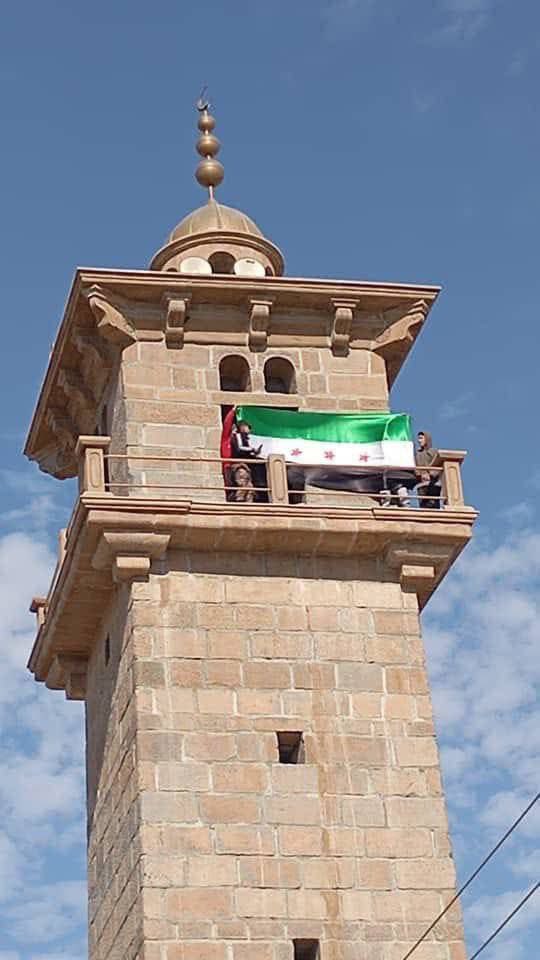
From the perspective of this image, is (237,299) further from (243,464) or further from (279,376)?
(243,464)

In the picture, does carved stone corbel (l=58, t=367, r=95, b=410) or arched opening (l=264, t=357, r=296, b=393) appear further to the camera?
carved stone corbel (l=58, t=367, r=95, b=410)

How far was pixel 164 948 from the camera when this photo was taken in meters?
27.3

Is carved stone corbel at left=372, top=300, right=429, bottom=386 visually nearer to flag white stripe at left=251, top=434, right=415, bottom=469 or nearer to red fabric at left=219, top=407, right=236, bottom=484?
flag white stripe at left=251, top=434, right=415, bottom=469

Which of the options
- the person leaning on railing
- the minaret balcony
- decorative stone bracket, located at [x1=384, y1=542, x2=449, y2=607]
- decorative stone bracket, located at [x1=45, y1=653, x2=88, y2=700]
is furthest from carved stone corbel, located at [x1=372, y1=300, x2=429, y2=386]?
decorative stone bracket, located at [x1=45, y1=653, x2=88, y2=700]

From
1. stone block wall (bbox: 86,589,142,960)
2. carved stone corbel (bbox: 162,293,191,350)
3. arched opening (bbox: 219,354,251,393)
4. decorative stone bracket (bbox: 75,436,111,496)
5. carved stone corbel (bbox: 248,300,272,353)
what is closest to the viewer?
stone block wall (bbox: 86,589,142,960)

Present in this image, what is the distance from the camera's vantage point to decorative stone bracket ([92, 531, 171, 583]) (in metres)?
29.8

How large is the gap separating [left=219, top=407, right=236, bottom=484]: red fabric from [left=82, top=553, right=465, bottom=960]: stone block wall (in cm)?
164

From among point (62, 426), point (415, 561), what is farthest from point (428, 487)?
point (62, 426)

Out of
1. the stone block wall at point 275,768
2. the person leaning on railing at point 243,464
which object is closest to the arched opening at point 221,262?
the person leaning on railing at point 243,464

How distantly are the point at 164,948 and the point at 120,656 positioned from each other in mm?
4704

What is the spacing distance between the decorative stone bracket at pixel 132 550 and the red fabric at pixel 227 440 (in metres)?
1.97

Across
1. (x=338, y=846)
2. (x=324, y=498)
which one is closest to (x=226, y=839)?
(x=338, y=846)

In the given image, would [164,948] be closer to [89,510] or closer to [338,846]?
[338,846]

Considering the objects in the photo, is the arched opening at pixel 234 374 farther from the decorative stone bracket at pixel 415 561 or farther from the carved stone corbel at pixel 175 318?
the decorative stone bracket at pixel 415 561
